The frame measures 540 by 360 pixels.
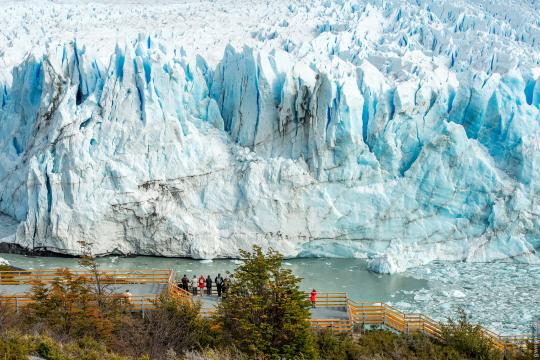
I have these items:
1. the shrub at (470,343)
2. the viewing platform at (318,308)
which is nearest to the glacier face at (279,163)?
the viewing platform at (318,308)

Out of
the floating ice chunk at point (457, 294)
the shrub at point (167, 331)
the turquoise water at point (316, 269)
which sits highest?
the shrub at point (167, 331)

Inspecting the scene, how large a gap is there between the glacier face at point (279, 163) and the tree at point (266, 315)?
8.63 metres

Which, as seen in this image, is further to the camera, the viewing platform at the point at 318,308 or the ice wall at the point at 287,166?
the ice wall at the point at 287,166

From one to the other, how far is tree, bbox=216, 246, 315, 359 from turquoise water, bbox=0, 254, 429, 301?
244 inches

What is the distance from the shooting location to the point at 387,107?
17.7 metres

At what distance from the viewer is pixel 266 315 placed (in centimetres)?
768

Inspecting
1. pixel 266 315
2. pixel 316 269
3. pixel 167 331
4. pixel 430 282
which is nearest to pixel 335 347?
pixel 266 315

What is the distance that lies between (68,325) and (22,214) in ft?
37.2

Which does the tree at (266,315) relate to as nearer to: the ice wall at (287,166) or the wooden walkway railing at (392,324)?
the wooden walkway railing at (392,324)

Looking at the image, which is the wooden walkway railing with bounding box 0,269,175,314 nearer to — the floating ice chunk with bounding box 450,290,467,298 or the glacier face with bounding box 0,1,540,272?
the glacier face with bounding box 0,1,540,272

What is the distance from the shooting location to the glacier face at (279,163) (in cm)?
1686

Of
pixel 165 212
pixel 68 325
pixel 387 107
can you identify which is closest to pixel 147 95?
pixel 165 212

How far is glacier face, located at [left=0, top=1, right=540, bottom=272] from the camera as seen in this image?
55.3 feet

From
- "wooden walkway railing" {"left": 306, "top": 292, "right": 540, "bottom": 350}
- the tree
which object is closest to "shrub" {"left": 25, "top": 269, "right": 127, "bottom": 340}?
the tree
